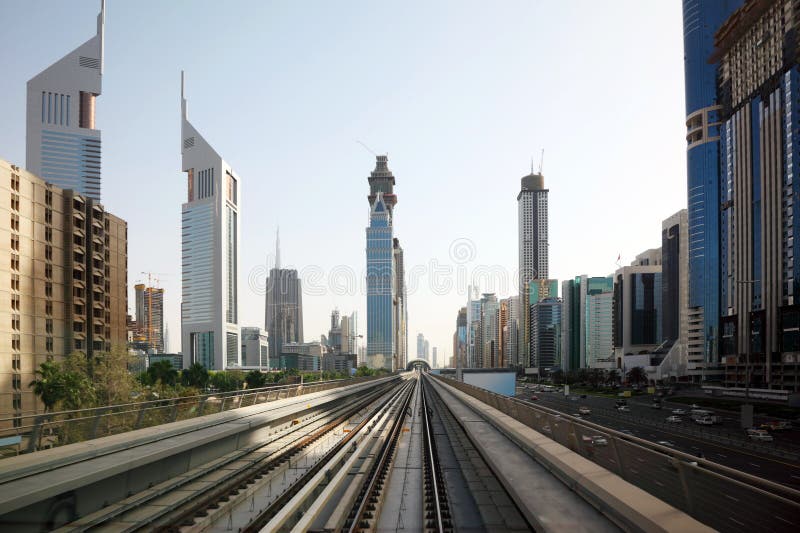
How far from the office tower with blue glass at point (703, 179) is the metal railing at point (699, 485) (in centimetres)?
13026

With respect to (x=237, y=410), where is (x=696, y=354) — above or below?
below

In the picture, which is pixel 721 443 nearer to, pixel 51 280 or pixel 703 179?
pixel 51 280

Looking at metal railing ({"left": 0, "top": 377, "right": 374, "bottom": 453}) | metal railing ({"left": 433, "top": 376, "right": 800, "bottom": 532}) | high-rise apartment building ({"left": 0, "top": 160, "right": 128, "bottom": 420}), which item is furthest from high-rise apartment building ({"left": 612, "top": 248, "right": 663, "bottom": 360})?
metal railing ({"left": 433, "top": 376, "right": 800, "bottom": 532})

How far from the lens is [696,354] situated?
438 feet

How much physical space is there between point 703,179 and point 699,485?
147m

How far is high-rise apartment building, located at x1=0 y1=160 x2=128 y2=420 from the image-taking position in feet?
197

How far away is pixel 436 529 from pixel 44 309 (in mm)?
69065

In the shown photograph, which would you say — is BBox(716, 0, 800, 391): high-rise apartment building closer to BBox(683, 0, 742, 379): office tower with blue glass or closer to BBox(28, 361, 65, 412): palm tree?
BBox(683, 0, 742, 379): office tower with blue glass

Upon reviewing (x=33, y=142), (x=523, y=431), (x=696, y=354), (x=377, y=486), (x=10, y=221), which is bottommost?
(x=696, y=354)

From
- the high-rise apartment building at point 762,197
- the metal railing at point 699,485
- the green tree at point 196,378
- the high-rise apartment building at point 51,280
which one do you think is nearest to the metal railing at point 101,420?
the metal railing at point 699,485

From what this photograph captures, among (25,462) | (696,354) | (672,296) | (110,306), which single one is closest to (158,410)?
(25,462)

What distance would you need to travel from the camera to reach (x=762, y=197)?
101 meters

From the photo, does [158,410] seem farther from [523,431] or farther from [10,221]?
[10,221]

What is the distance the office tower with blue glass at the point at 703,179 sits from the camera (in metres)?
129
